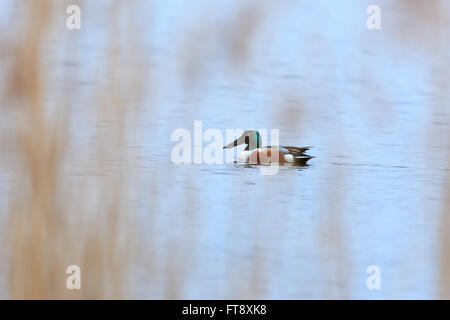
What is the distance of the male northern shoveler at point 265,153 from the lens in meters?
0.79

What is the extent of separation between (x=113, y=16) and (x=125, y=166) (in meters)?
0.19

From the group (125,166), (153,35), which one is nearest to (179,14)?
(153,35)

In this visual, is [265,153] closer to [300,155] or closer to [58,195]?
[300,155]

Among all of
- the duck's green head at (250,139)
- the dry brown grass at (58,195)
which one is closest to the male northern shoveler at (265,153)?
the duck's green head at (250,139)

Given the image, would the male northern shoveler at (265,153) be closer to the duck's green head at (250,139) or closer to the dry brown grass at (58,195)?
the duck's green head at (250,139)

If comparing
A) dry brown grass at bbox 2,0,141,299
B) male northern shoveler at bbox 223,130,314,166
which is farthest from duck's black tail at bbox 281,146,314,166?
dry brown grass at bbox 2,0,141,299

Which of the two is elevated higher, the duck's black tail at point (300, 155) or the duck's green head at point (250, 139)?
the duck's green head at point (250, 139)

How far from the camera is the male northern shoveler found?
2.59 feet

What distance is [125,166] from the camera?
79 cm

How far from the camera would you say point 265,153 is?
794mm

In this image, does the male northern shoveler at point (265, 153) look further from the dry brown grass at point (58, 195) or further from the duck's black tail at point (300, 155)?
the dry brown grass at point (58, 195)
